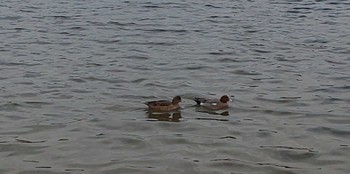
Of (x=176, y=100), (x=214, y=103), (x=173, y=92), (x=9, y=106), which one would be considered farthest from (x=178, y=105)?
(x=9, y=106)

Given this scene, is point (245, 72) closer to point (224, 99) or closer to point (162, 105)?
point (224, 99)

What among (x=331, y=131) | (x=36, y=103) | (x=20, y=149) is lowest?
(x=331, y=131)

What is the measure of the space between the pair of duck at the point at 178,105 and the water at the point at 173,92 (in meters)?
0.12

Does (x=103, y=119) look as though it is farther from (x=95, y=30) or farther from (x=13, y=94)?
(x=95, y=30)

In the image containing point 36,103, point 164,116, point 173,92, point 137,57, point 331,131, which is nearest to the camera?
point 331,131

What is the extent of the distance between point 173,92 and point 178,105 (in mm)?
1027

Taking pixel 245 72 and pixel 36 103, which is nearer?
pixel 36 103

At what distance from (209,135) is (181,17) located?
11.4 meters

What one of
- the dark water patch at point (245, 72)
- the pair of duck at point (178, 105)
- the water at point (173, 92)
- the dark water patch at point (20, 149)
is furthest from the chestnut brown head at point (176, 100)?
the dark water patch at point (245, 72)

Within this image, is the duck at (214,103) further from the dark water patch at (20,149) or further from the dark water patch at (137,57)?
the dark water patch at (137,57)

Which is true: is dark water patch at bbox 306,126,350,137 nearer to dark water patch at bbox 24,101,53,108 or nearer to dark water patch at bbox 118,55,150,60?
dark water patch at bbox 24,101,53,108

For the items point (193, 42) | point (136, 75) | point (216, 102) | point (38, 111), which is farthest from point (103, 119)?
point (193, 42)

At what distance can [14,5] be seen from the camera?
74.5ft

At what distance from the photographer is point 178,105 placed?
10.0 meters
